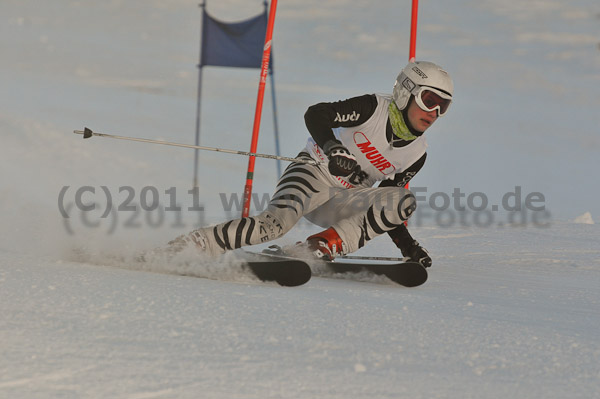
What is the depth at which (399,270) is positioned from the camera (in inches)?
149

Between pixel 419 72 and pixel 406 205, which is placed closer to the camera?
pixel 419 72

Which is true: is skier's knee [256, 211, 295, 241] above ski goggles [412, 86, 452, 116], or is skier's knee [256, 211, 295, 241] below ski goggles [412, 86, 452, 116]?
below

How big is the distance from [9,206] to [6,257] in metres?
1.94

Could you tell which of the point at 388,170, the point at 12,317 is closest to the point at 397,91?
the point at 388,170

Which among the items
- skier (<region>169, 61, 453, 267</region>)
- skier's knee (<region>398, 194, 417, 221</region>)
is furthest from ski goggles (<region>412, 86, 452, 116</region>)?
skier's knee (<region>398, 194, 417, 221</region>)

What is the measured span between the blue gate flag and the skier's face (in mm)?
6568

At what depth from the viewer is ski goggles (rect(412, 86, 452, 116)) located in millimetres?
3936

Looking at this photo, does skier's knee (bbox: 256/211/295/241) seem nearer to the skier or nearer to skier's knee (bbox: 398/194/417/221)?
the skier

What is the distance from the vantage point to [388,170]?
14.4ft

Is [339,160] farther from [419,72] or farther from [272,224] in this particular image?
[419,72]

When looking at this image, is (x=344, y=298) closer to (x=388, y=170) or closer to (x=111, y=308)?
(x=111, y=308)

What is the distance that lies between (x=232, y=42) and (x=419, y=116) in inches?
272

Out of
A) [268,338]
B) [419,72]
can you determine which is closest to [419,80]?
[419,72]

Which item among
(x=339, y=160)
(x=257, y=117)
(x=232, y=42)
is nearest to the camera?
(x=339, y=160)
